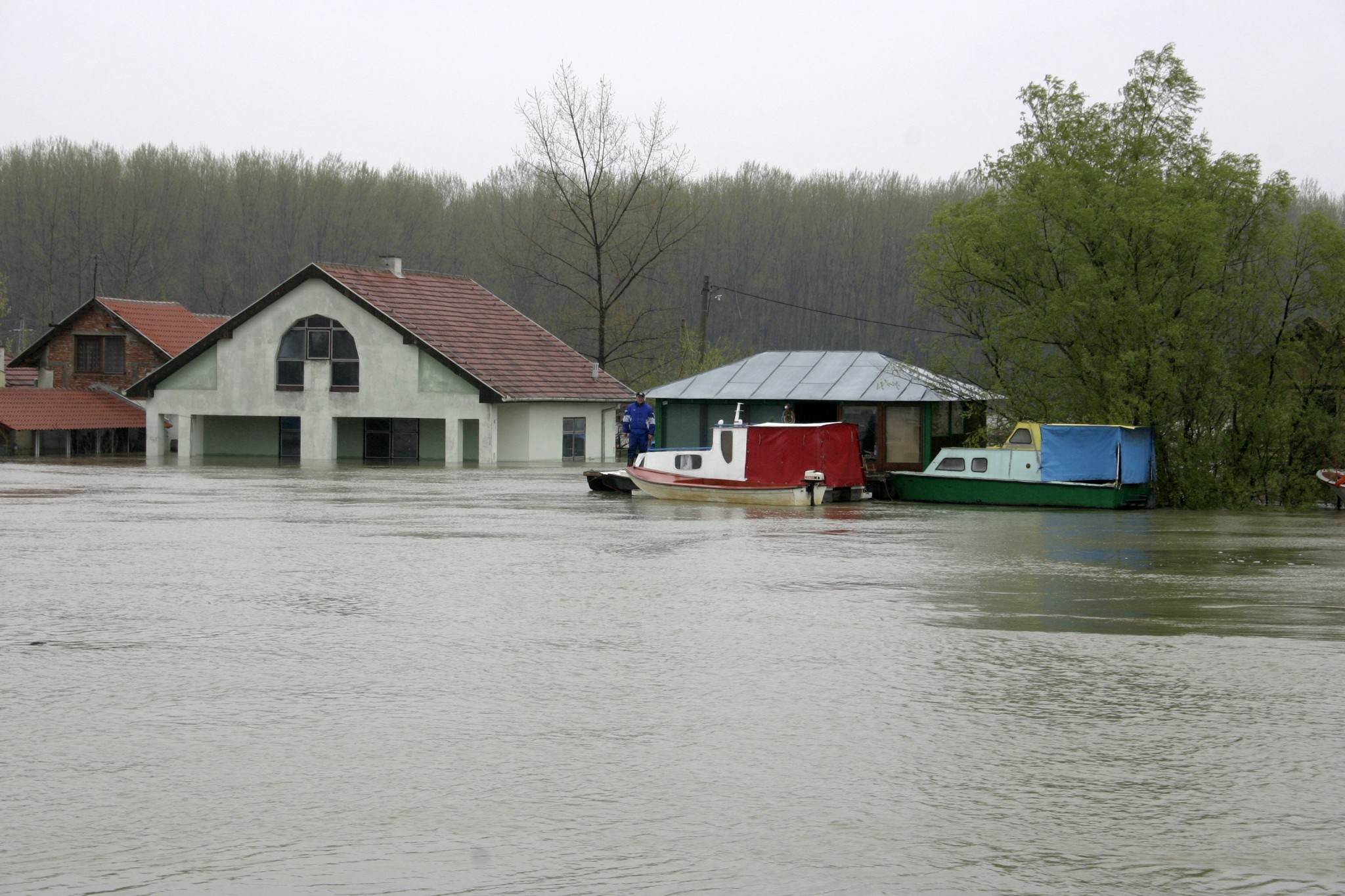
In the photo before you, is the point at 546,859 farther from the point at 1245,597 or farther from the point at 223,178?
the point at 223,178

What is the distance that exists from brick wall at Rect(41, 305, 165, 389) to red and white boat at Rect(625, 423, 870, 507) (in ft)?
123

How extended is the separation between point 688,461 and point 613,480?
2.06 metres

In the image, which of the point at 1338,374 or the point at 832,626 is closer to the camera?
the point at 832,626

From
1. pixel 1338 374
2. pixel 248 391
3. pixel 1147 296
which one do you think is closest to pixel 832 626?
pixel 1147 296

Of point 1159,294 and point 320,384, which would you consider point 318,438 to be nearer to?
point 320,384

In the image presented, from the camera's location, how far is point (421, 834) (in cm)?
697

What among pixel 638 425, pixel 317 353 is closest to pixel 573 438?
pixel 317 353

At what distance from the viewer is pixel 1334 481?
36.3 metres

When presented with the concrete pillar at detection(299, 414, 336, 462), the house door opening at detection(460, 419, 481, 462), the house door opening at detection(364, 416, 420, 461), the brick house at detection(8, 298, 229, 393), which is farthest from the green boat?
the brick house at detection(8, 298, 229, 393)

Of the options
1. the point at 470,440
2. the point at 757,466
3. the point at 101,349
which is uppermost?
the point at 101,349

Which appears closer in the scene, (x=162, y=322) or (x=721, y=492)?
(x=721, y=492)

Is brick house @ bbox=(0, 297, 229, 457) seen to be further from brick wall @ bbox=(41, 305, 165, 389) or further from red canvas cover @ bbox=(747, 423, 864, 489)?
red canvas cover @ bbox=(747, 423, 864, 489)

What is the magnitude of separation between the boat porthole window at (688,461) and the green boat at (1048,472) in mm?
5327

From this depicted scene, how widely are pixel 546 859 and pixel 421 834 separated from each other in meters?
0.66
